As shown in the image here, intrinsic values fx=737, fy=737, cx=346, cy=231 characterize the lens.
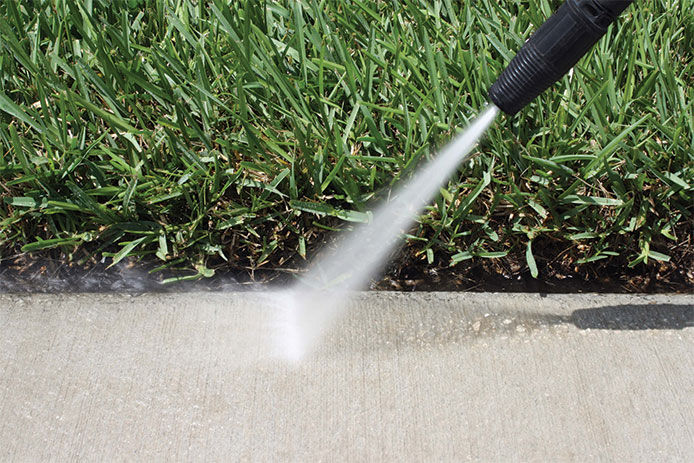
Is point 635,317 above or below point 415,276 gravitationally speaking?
above

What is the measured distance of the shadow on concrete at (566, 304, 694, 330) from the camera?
1.91 meters

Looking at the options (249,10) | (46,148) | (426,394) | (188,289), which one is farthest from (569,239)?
(46,148)

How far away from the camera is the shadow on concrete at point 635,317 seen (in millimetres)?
1905

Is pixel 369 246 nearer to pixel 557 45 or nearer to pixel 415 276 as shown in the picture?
pixel 415 276

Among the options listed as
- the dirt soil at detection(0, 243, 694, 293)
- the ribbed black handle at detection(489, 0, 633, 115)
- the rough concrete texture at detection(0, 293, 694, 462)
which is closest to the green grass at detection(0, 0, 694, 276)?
the dirt soil at detection(0, 243, 694, 293)

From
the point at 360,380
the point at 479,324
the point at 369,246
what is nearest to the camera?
the point at 360,380

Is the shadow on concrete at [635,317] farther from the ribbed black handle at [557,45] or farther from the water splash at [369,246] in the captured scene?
the ribbed black handle at [557,45]

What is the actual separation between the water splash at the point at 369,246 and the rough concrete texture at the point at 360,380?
0.08 metres

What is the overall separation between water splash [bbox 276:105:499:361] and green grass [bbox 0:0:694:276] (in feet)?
0.14

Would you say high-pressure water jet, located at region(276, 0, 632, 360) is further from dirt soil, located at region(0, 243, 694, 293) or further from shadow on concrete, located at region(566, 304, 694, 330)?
shadow on concrete, located at region(566, 304, 694, 330)

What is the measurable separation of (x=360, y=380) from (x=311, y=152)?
2.05 feet

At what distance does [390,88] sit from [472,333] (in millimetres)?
763

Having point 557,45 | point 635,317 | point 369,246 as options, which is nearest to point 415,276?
point 369,246

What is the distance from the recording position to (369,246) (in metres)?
2.01
